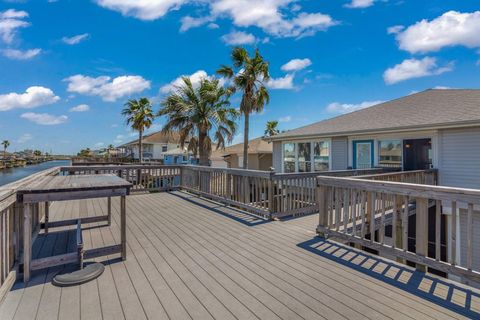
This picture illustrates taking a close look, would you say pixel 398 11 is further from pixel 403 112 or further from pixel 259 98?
pixel 259 98

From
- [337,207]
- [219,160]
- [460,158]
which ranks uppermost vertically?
[460,158]

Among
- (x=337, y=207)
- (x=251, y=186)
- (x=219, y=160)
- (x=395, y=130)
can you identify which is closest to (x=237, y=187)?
(x=251, y=186)

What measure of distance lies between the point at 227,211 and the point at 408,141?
22.6 feet

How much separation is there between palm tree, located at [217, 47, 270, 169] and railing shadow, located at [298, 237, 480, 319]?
10916mm

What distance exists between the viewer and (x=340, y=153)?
10.0m

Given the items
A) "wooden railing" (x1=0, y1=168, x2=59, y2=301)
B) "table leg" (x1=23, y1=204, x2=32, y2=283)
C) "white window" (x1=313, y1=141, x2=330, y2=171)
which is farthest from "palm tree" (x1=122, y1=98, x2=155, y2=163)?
"table leg" (x1=23, y1=204, x2=32, y2=283)

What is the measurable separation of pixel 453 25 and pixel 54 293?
47.6 ft

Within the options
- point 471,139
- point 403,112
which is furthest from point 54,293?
point 403,112

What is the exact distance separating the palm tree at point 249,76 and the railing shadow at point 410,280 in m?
10.9

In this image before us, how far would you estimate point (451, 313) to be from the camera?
6.97 ft

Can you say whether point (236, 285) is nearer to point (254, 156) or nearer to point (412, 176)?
point (412, 176)

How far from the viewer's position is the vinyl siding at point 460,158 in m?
6.85

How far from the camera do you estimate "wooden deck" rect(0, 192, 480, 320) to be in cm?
215

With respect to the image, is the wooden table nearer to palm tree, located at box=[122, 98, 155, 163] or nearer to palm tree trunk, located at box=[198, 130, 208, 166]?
palm tree trunk, located at box=[198, 130, 208, 166]
